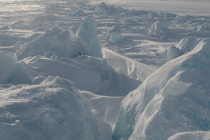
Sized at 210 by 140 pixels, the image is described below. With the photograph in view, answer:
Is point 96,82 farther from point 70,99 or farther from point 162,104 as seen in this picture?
point 162,104

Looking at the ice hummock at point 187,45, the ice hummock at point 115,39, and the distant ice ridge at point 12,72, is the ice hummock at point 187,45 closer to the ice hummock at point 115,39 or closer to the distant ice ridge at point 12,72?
the ice hummock at point 115,39

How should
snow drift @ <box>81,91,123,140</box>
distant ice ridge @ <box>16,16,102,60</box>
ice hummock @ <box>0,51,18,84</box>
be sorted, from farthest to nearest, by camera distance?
1. distant ice ridge @ <box>16,16,102,60</box>
2. ice hummock @ <box>0,51,18,84</box>
3. snow drift @ <box>81,91,123,140</box>

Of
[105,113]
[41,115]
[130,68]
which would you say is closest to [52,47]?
[130,68]

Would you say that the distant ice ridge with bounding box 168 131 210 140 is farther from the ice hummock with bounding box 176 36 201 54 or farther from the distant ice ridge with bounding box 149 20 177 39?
the distant ice ridge with bounding box 149 20 177 39

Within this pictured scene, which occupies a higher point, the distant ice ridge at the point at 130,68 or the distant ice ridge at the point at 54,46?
the distant ice ridge at the point at 54,46

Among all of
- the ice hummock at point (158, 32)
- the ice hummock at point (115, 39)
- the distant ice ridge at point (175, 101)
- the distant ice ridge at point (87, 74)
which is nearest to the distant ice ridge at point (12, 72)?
the distant ice ridge at point (87, 74)

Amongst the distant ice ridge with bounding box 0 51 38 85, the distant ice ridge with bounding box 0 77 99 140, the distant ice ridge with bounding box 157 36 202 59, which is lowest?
the distant ice ridge with bounding box 157 36 202 59

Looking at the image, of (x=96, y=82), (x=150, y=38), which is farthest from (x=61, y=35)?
(x=150, y=38)

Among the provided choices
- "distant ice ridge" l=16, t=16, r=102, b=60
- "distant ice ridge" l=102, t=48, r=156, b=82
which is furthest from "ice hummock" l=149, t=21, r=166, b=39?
"distant ice ridge" l=16, t=16, r=102, b=60
